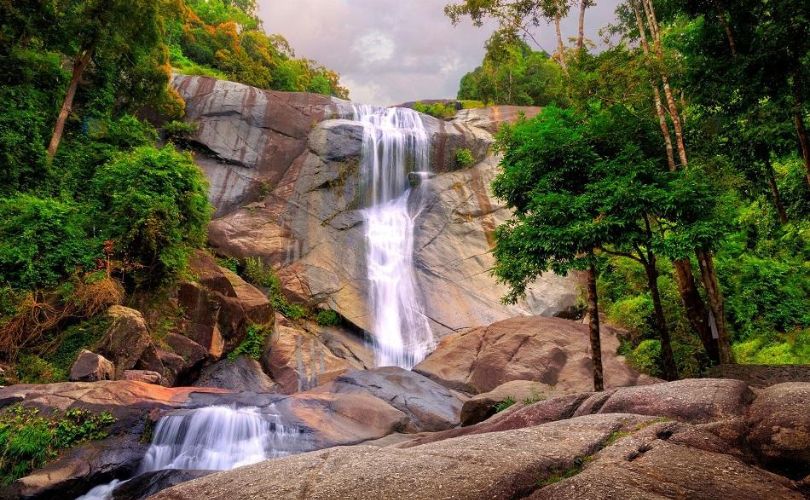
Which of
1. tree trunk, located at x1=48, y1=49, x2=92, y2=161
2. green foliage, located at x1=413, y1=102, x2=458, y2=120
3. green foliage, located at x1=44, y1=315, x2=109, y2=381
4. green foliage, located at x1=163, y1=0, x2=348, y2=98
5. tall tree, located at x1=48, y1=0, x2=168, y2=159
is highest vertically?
green foliage, located at x1=163, y1=0, x2=348, y2=98

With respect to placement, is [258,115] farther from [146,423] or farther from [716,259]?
[716,259]

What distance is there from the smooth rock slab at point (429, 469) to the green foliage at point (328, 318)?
1517cm

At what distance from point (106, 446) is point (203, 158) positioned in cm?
1968

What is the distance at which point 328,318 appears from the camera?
21594 mm

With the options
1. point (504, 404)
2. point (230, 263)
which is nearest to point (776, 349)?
point (504, 404)

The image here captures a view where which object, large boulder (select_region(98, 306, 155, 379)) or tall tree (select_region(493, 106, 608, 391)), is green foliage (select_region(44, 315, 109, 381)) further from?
tall tree (select_region(493, 106, 608, 391))

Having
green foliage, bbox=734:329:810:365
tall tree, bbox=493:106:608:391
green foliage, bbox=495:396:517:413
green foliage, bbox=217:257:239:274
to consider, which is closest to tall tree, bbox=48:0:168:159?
green foliage, bbox=217:257:239:274

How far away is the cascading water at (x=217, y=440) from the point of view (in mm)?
10180

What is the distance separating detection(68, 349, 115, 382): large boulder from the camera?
1140 centimetres

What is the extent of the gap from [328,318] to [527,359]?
9.40 metres

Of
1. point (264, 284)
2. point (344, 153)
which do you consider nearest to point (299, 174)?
point (344, 153)

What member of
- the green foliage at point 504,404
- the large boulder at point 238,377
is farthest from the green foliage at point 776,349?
the large boulder at point 238,377

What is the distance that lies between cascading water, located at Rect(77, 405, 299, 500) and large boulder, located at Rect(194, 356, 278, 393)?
14.6 feet

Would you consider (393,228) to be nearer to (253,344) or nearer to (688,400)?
(253,344)
